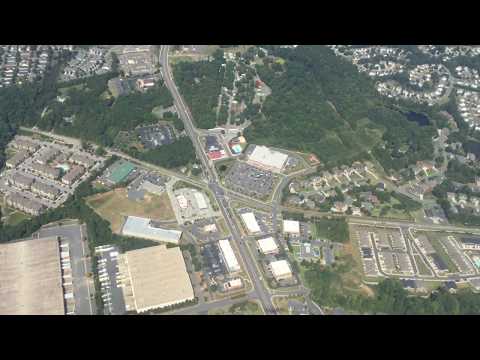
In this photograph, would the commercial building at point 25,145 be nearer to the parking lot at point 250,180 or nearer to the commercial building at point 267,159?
the parking lot at point 250,180

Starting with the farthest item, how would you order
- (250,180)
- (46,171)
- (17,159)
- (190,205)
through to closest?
1. (17,159)
2. (250,180)
3. (46,171)
4. (190,205)

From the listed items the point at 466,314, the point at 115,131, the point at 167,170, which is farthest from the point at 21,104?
the point at 466,314

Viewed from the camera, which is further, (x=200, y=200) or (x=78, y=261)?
(x=200, y=200)

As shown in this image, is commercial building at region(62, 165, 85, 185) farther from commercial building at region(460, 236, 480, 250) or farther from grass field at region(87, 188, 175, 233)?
commercial building at region(460, 236, 480, 250)

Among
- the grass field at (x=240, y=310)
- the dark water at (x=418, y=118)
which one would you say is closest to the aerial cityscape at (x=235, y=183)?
the grass field at (x=240, y=310)

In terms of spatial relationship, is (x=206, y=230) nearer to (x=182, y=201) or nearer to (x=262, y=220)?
(x=182, y=201)

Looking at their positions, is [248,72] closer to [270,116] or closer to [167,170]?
[270,116]

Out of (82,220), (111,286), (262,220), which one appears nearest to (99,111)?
(82,220)
